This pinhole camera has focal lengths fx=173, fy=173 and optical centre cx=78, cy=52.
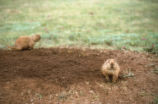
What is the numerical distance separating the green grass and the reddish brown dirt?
4.67 ft

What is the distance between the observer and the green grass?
632cm

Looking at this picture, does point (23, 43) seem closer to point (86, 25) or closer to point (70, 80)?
point (70, 80)

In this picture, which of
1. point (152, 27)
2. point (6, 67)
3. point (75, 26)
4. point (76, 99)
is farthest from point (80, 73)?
point (152, 27)

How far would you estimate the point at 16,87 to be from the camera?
339 centimetres

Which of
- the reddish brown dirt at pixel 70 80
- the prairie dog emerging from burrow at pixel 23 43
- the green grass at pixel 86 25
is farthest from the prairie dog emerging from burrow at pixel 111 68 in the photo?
the prairie dog emerging from burrow at pixel 23 43

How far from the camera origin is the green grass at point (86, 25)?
6.32 metres

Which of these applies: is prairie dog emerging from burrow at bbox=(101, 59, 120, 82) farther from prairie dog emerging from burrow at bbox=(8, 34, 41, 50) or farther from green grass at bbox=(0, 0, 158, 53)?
prairie dog emerging from burrow at bbox=(8, 34, 41, 50)

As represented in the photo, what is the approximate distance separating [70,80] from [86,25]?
5751 millimetres

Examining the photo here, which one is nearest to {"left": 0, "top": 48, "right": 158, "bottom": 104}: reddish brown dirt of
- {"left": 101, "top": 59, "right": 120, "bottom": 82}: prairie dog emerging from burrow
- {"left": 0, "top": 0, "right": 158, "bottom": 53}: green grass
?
{"left": 101, "top": 59, "right": 120, "bottom": 82}: prairie dog emerging from burrow

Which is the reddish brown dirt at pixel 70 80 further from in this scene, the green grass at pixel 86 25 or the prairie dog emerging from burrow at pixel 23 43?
the green grass at pixel 86 25

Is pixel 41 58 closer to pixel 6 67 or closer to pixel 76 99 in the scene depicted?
pixel 6 67

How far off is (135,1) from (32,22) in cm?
928

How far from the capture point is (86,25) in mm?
9016

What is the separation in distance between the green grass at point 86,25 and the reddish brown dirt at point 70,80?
142 centimetres
